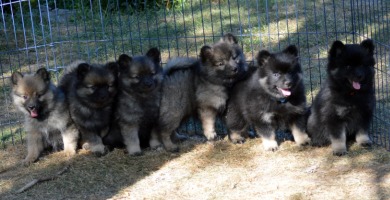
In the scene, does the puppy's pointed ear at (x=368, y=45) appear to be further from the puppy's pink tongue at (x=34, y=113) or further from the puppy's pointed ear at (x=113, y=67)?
the puppy's pink tongue at (x=34, y=113)

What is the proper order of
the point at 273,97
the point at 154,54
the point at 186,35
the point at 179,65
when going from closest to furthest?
the point at 273,97, the point at 154,54, the point at 179,65, the point at 186,35

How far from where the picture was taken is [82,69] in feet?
24.5

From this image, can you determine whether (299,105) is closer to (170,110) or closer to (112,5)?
(170,110)

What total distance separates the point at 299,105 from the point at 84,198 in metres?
2.80

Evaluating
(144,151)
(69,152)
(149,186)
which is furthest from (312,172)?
(69,152)

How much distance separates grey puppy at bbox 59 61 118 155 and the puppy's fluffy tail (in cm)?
79

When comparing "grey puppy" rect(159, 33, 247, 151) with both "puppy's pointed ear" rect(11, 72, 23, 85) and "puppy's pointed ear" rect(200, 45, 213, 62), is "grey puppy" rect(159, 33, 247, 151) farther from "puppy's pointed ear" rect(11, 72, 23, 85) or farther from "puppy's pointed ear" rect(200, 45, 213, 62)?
"puppy's pointed ear" rect(11, 72, 23, 85)

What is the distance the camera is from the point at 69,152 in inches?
309

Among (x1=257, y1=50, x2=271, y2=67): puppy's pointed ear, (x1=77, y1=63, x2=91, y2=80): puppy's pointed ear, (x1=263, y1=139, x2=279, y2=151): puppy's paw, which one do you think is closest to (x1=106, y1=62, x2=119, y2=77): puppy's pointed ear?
(x1=77, y1=63, x2=91, y2=80): puppy's pointed ear

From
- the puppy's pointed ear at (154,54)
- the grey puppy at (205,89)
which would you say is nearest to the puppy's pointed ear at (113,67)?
the puppy's pointed ear at (154,54)

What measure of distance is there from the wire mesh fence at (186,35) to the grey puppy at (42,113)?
3.00 feet

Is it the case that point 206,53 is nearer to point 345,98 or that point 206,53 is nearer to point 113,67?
point 113,67

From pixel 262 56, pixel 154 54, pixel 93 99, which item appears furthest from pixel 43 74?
pixel 262 56

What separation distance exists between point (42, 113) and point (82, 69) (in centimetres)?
78
